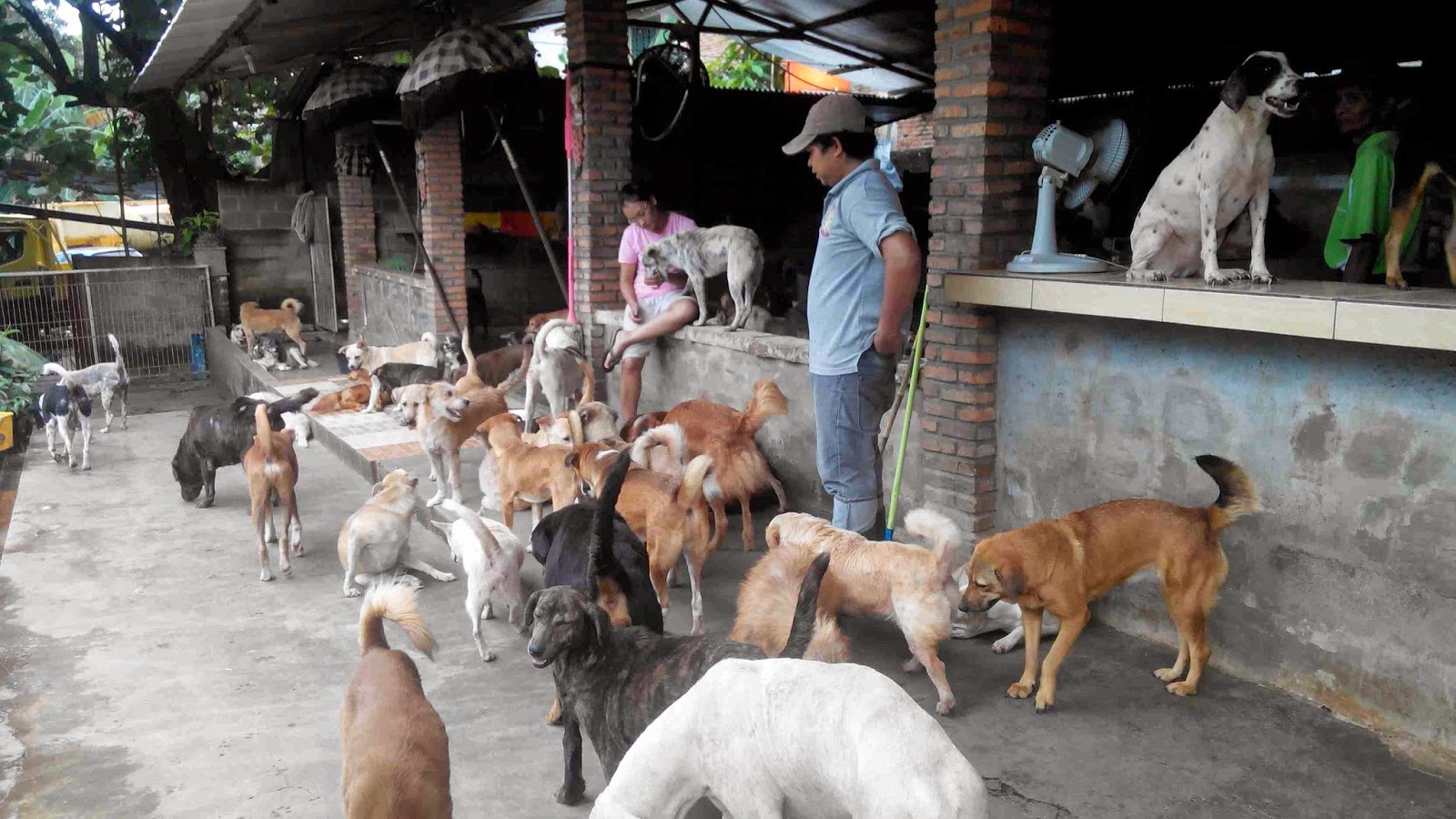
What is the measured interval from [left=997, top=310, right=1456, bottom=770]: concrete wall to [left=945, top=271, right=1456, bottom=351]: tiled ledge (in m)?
0.23

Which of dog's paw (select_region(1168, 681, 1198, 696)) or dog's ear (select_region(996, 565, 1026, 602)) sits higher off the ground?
dog's ear (select_region(996, 565, 1026, 602))

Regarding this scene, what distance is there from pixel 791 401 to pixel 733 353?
80 centimetres

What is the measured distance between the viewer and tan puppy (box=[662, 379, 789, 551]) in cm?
623

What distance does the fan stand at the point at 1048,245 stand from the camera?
16.7 feet

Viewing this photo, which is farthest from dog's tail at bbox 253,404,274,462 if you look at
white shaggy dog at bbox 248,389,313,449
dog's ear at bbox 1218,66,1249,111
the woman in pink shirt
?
dog's ear at bbox 1218,66,1249,111

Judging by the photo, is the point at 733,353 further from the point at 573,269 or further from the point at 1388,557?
the point at 1388,557

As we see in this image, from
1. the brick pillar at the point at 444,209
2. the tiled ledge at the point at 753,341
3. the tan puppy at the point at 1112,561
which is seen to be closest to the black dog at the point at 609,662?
the tan puppy at the point at 1112,561

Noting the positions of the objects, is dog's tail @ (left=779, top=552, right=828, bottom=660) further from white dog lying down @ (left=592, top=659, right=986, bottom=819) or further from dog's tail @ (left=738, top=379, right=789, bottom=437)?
dog's tail @ (left=738, top=379, right=789, bottom=437)

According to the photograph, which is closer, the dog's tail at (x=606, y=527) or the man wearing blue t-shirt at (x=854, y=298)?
the dog's tail at (x=606, y=527)

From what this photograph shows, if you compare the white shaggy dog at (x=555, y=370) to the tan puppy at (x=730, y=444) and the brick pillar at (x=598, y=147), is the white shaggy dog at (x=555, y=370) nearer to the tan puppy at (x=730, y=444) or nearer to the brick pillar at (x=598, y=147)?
the brick pillar at (x=598, y=147)

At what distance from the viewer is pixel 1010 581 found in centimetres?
408

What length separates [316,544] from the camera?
23.8ft

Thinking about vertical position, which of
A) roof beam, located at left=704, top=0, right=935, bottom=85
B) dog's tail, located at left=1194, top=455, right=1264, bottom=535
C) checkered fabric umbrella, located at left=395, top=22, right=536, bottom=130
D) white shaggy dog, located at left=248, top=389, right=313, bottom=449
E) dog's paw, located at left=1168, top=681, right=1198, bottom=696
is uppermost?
roof beam, located at left=704, top=0, right=935, bottom=85

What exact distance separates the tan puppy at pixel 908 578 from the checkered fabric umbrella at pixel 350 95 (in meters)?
10.1
